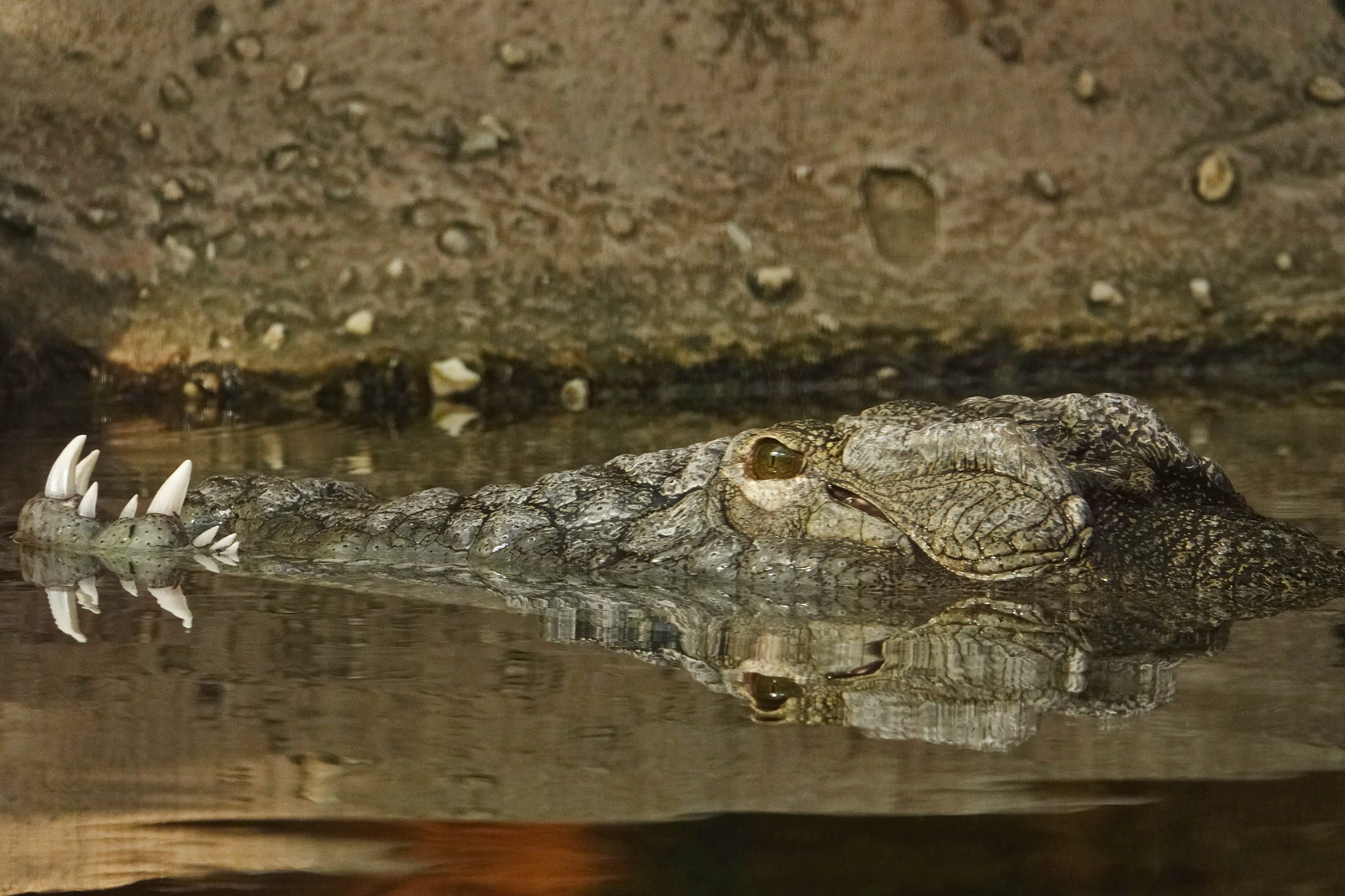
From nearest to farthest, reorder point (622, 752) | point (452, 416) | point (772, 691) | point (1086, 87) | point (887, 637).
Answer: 1. point (622, 752)
2. point (772, 691)
3. point (887, 637)
4. point (452, 416)
5. point (1086, 87)

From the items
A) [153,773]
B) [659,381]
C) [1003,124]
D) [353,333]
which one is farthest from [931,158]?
[153,773]

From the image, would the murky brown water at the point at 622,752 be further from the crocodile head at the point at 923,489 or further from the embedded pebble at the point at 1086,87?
the embedded pebble at the point at 1086,87

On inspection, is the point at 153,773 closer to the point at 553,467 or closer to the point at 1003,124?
the point at 553,467

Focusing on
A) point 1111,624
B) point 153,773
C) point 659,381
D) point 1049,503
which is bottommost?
point 153,773

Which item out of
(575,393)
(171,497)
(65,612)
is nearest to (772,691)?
(65,612)

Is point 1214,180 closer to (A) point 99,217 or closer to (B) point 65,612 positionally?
(A) point 99,217

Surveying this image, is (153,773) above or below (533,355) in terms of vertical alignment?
below
